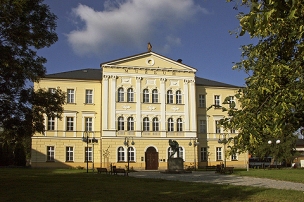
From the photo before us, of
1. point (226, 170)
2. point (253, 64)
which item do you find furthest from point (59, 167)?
point (253, 64)

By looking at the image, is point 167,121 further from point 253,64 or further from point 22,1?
point 253,64

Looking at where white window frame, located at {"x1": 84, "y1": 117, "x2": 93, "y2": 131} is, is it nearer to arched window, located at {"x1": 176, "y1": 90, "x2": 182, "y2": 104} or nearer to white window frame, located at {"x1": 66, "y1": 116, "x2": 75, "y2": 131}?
white window frame, located at {"x1": 66, "y1": 116, "x2": 75, "y2": 131}

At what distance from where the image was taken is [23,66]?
16922mm

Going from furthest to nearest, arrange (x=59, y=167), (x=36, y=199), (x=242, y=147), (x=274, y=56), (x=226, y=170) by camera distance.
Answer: (x=59, y=167)
(x=226, y=170)
(x=36, y=199)
(x=274, y=56)
(x=242, y=147)

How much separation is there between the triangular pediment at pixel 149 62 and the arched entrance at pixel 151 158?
10.2 meters

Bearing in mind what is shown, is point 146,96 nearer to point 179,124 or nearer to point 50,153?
point 179,124

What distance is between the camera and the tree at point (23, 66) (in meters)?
15.8

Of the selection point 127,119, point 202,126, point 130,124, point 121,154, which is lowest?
point 121,154

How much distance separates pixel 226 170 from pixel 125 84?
17205mm

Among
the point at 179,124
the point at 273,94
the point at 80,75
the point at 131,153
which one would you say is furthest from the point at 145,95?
the point at 273,94

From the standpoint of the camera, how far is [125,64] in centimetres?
4216

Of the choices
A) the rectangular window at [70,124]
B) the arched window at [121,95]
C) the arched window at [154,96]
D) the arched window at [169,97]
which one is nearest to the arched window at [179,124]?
the arched window at [169,97]

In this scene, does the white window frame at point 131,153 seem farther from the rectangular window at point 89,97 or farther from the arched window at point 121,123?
the rectangular window at point 89,97

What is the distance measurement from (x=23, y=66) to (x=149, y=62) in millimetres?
27151
